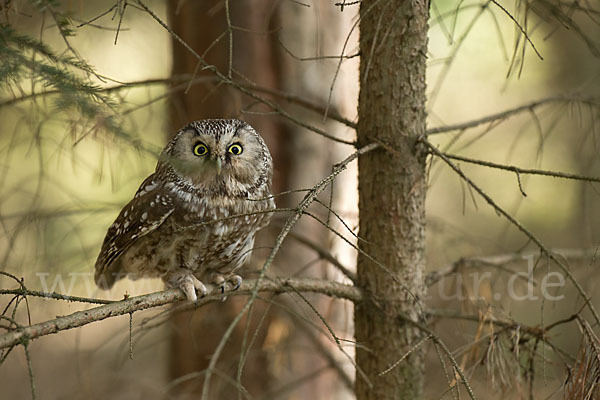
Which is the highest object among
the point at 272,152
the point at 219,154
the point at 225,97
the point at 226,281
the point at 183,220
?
the point at 225,97

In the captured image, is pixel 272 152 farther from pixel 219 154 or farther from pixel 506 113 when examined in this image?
pixel 506 113

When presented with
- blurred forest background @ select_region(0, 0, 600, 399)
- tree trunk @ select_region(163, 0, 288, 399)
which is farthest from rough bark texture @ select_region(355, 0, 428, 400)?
tree trunk @ select_region(163, 0, 288, 399)

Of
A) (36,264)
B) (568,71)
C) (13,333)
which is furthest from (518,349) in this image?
(568,71)

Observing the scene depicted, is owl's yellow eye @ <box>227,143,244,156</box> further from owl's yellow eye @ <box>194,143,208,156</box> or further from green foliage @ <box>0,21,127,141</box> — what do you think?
green foliage @ <box>0,21,127,141</box>

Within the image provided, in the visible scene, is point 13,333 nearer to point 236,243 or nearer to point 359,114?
point 236,243

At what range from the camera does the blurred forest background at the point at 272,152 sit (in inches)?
66.6

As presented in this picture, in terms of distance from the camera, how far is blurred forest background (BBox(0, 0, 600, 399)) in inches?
66.6

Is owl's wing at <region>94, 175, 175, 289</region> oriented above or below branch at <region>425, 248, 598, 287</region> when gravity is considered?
above

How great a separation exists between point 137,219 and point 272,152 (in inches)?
50.9

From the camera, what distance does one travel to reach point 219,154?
2.02 metres

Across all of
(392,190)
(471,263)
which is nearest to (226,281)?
(392,190)

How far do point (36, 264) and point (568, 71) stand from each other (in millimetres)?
5056

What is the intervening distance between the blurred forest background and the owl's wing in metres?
0.07

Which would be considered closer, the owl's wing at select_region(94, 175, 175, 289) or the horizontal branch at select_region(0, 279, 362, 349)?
the horizontal branch at select_region(0, 279, 362, 349)
